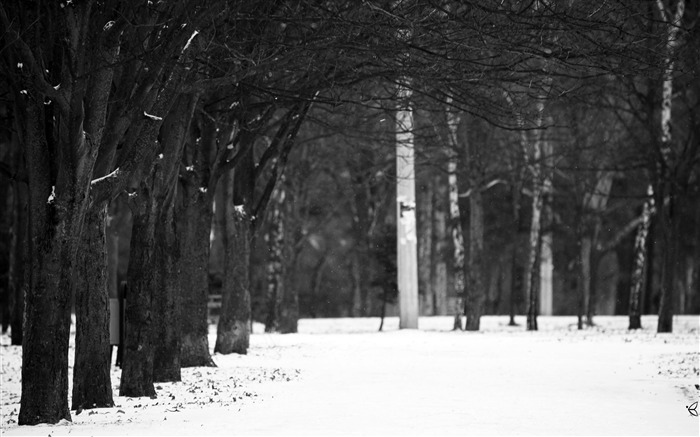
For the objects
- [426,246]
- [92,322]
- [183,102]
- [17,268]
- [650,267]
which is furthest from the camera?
[426,246]

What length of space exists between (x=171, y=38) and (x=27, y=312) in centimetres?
307

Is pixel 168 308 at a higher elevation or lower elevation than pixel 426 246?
lower

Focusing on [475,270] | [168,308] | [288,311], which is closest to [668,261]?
[475,270]

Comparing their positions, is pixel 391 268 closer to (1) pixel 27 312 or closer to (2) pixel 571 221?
(2) pixel 571 221

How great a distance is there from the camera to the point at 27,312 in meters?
10.5

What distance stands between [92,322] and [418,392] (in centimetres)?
414

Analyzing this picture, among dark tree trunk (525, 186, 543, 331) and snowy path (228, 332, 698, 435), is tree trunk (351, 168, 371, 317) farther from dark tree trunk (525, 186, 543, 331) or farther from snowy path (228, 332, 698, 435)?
snowy path (228, 332, 698, 435)

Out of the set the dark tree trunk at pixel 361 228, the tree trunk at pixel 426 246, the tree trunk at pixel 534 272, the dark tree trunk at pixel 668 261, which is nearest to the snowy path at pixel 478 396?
the dark tree trunk at pixel 668 261

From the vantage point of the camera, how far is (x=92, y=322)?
11.9 metres

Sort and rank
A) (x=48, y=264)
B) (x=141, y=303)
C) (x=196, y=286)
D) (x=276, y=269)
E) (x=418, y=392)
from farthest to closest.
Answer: (x=276, y=269) < (x=196, y=286) < (x=418, y=392) < (x=141, y=303) < (x=48, y=264)

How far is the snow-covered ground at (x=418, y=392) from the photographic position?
10117 mm

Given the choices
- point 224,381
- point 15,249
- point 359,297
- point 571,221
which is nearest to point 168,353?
point 224,381

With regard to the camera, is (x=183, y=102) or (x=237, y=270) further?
(x=237, y=270)

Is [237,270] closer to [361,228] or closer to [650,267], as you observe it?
[361,228]
